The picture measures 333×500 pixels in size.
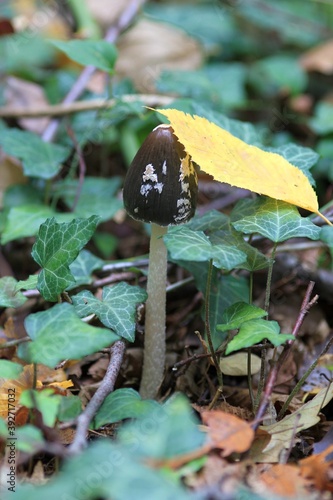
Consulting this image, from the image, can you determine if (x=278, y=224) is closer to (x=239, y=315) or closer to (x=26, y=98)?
(x=239, y=315)

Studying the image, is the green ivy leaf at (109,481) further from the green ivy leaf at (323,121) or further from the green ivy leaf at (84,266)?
the green ivy leaf at (323,121)

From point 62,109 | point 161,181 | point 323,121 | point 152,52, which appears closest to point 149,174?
point 161,181

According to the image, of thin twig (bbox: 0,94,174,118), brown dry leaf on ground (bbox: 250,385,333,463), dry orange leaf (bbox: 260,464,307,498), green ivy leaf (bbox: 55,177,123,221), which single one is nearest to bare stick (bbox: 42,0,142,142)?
thin twig (bbox: 0,94,174,118)

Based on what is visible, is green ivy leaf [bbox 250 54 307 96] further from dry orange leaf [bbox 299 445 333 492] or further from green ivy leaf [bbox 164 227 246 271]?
dry orange leaf [bbox 299 445 333 492]

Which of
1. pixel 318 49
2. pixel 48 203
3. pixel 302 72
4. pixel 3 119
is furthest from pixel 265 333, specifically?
pixel 318 49

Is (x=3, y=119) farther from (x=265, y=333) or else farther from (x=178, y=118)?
(x=265, y=333)
